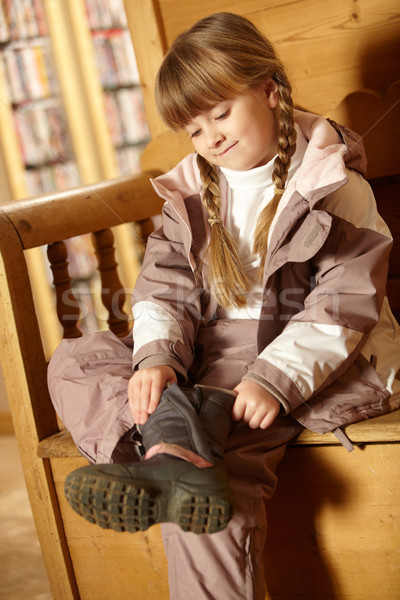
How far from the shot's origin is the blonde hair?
3.05ft

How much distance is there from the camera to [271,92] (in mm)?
1005

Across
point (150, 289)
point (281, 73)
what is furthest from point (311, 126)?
point (150, 289)

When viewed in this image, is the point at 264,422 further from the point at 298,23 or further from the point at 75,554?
the point at 298,23

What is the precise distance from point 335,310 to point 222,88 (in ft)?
1.20

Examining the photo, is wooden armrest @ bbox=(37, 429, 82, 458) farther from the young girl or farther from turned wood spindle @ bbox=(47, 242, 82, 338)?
turned wood spindle @ bbox=(47, 242, 82, 338)

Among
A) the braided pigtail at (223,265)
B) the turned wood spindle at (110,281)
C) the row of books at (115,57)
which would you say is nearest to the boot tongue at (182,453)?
the braided pigtail at (223,265)

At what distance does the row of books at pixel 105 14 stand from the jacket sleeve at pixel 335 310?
222 cm

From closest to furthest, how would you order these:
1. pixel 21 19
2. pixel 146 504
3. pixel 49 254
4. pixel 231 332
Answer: pixel 146 504, pixel 231 332, pixel 49 254, pixel 21 19

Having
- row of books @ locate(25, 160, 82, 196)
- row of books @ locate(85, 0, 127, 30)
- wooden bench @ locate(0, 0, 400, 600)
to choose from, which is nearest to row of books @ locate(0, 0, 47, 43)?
row of books @ locate(85, 0, 127, 30)

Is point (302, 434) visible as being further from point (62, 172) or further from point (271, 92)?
point (62, 172)

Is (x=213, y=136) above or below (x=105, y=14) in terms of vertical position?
below

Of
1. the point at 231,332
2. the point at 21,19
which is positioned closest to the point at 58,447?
the point at 231,332

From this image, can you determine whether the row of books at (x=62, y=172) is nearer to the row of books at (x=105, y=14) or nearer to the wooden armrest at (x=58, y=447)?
the row of books at (x=105, y=14)

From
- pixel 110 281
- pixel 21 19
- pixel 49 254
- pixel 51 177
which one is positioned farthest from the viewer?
pixel 51 177
